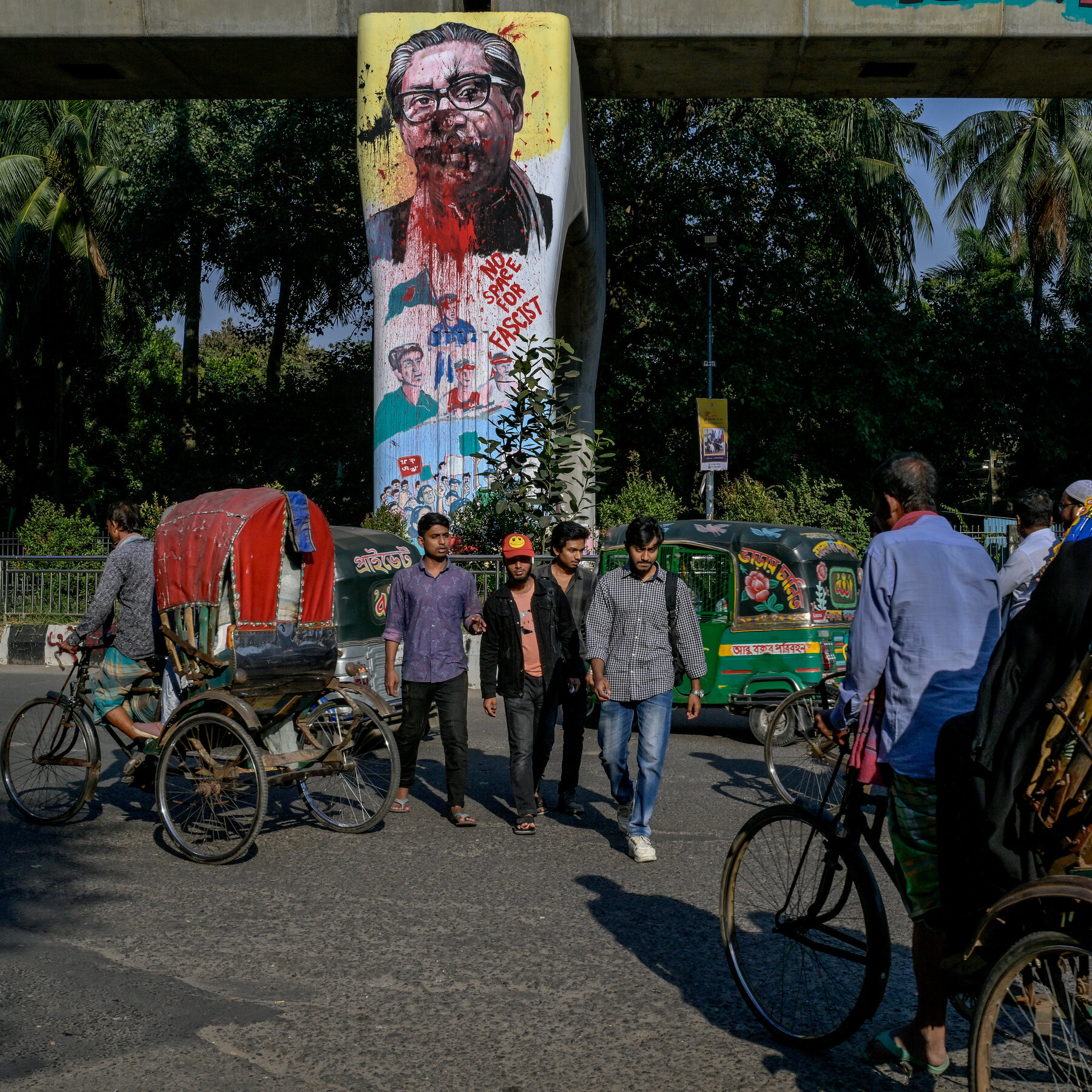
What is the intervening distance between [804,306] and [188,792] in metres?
26.6

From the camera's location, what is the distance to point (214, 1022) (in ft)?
14.0

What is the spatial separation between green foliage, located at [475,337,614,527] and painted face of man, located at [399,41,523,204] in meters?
2.84

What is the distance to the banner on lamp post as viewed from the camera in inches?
929

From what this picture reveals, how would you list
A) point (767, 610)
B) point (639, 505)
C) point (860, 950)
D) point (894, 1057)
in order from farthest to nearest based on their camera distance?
point (639, 505) → point (767, 610) → point (860, 950) → point (894, 1057)

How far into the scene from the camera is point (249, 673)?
22.6 ft

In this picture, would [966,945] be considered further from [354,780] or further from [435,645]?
[354,780]

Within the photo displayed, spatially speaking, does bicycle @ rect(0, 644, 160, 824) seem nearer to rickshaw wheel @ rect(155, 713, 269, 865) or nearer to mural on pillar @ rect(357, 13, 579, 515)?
rickshaw wheel @ rect(155, 713, 269, 865)

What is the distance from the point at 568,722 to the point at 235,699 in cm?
226

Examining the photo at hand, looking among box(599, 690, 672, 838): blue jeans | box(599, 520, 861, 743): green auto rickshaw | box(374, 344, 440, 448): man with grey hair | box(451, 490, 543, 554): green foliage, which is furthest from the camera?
box(374, 344, 440, 448): man with grey hair

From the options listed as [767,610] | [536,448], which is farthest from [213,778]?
[536,448]

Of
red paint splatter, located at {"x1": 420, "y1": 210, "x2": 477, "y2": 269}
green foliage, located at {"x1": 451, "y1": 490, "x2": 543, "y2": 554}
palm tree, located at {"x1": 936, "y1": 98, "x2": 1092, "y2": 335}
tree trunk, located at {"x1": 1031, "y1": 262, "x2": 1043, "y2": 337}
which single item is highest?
palm tree, located at {"x1": 936, "y1": 98, "x2": 1092, "y2": 335}

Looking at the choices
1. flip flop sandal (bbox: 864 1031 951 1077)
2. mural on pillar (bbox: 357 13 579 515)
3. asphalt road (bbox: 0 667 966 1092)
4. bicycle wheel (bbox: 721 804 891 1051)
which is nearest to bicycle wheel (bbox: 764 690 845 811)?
asphalt road (bbox: 0 667 966 1092)

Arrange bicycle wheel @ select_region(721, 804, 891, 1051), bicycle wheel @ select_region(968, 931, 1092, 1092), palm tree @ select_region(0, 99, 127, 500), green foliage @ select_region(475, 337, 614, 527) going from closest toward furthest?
1. bicycle wheel @ select_region(968, 931, 1092, 1092)
2. bicycle wheel @ select_region(721, 804, 891, 1051)
3. green foliage @ select_region(475, 337, 614, 527)
4. palm tree @ select_region(0, 99, 127, 500)

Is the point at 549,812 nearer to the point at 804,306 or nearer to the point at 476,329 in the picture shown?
the point at 476,329
